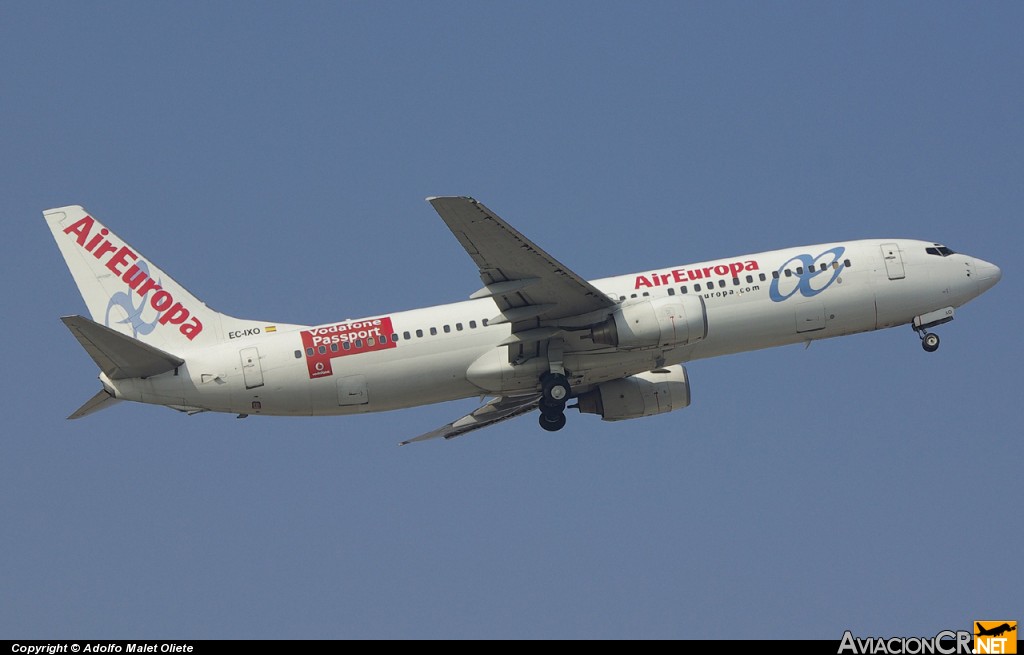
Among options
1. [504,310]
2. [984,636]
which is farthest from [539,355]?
[984,636]

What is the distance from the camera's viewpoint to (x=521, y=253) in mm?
47719

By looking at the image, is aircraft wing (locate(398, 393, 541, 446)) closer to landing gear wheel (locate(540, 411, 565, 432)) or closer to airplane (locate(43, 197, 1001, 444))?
airplane (locate(43, 197, 1001, 444))

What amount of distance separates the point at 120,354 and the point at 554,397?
47.6 ft

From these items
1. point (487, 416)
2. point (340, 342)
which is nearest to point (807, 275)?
point (487, 416)

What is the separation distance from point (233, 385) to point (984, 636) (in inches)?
984

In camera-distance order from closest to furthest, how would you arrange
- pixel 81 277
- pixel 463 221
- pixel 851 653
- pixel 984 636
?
pixel 851 653, pixel 984 636, pixel 463 221, pixel 81 277

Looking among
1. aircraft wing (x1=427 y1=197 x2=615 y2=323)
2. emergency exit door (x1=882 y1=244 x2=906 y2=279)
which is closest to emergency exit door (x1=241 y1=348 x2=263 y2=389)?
aircraft wing (x1=427 y1=197 x2=615 y2=323)

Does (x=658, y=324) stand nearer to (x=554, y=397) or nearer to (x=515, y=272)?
(x=554, y=397)

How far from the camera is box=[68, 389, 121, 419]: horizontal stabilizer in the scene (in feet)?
163

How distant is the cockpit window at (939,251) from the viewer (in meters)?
54.4

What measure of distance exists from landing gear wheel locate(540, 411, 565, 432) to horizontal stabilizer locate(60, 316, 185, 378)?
494 inches

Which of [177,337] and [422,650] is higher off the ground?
[177,337]

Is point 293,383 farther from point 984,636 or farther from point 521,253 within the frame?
point 984,636

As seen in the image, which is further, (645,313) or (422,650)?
(645,313)
